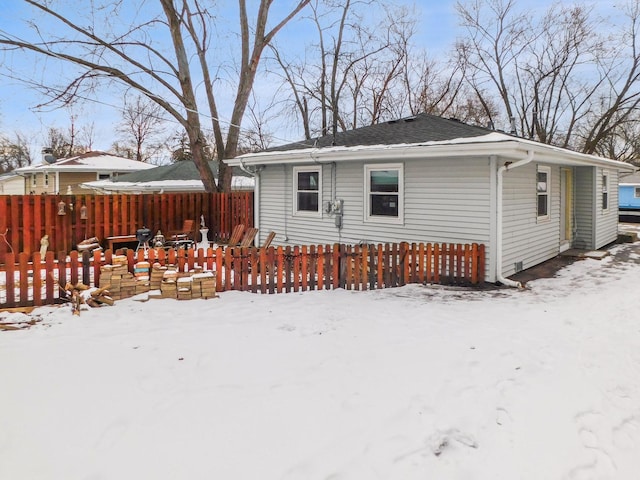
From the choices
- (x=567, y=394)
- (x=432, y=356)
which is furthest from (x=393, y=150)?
(x=567, y=394)

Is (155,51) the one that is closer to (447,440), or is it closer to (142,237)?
(142,237)

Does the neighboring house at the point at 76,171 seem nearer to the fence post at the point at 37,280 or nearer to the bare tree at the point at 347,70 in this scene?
the bare tree at the point at 347,70

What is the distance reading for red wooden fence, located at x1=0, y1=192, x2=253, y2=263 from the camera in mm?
11266

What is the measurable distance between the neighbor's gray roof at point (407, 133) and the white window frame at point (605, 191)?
5651 mm

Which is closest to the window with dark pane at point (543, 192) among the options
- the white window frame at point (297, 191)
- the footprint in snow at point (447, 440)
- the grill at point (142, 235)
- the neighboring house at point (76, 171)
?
the white window frame at point (297, 191)

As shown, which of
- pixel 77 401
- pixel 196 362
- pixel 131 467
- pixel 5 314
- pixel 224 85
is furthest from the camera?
pixel 224 85

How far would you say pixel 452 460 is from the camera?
9.43ft

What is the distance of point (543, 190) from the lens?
1038cm

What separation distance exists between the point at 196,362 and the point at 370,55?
24.7 metres

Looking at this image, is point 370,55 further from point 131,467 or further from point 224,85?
point 131,467

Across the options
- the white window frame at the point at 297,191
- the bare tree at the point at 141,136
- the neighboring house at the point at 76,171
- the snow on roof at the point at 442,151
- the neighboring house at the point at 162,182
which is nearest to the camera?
the snow on roof at the point at 442,151

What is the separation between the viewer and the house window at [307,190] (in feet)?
35.7

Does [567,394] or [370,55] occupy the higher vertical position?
[370,55]

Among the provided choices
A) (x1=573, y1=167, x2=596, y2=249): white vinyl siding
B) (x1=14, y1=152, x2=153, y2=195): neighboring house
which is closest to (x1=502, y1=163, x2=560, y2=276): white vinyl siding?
(x1=573, y1=167, x2=596, y2=249): white vinyl siding
